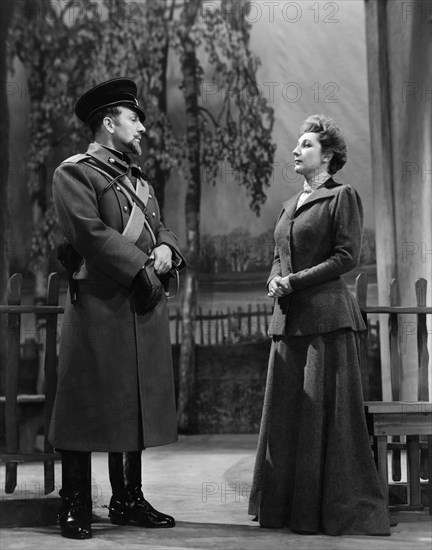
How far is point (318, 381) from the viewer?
3.38 metres

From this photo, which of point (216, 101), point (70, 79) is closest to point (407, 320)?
point (216, 101)

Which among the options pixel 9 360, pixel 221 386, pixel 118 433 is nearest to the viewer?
pixel 118 433

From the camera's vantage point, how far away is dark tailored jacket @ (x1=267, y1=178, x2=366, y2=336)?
3.40m

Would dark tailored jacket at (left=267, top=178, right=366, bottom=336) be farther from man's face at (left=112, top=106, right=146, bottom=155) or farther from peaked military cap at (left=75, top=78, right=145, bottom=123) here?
peaked military cap at (left=75, top=78, right=145, bottom=123)

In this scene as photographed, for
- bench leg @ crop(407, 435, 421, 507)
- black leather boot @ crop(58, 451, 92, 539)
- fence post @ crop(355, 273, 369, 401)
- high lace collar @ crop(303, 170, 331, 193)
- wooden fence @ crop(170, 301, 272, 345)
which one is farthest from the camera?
wooden fence @ crop(170, 301, 272, 345)

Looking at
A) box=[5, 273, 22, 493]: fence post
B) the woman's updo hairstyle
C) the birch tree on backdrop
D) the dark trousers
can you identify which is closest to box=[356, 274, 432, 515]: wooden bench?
the woman's updo hairstyle

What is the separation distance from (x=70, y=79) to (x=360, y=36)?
2.92 meters

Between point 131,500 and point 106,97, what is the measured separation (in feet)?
6.10

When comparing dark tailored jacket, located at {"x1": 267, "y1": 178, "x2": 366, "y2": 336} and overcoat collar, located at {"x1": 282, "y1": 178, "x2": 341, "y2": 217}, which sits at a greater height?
overcoat collar, located at {"x1": 282, "y1": 178, "x2": 341, "y2": 217}

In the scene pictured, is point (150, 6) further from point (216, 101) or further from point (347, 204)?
point (347, 204)

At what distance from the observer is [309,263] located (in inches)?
138

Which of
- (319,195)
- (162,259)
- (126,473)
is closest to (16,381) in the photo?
(126,473)

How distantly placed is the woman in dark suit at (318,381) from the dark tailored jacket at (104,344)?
534 millimetres

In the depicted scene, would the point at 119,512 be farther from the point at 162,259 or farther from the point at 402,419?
the point at 402,419
